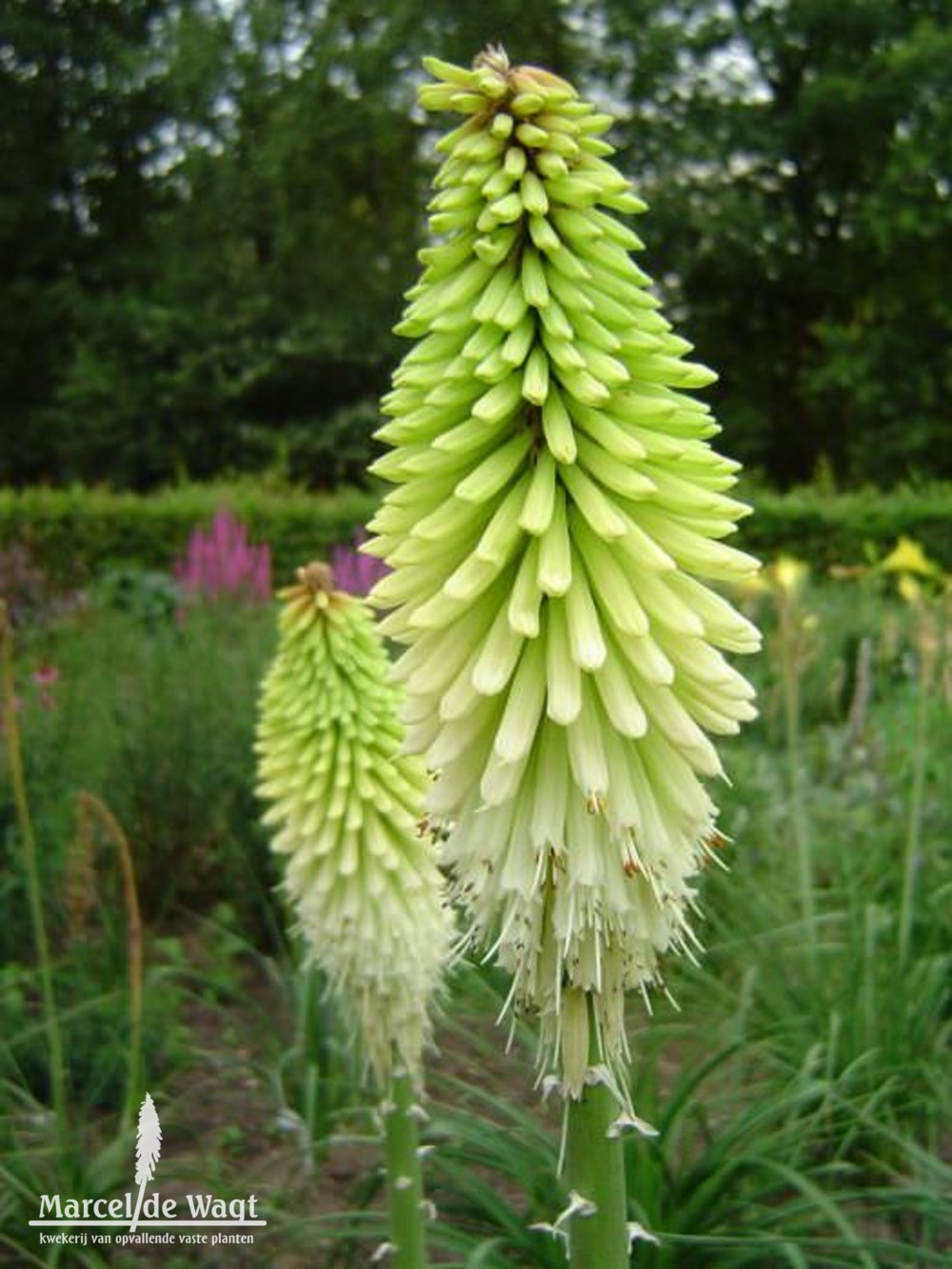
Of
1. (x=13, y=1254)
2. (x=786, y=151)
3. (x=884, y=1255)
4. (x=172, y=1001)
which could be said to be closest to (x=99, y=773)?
(x=172, y=1001)

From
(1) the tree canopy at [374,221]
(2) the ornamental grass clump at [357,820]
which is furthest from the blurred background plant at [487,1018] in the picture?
(1) the tree canopy at [374,221]

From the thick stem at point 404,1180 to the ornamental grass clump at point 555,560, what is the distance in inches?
31.4

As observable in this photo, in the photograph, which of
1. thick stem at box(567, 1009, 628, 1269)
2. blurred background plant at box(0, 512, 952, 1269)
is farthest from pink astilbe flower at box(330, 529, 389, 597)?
thick stem at box(567, 1009, 628, 1269)

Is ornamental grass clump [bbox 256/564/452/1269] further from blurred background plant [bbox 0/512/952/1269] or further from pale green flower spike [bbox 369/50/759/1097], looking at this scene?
pale green flower spike [bbox 369/50/759/1097]

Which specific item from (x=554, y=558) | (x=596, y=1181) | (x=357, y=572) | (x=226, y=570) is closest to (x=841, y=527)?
(x=226, y=570)

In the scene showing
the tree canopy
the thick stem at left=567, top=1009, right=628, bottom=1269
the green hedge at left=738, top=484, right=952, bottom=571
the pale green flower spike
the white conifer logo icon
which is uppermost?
the tree canopy

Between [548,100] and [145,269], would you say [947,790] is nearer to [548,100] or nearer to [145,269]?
[548,100]

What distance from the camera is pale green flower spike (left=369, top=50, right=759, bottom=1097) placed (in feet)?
5.51

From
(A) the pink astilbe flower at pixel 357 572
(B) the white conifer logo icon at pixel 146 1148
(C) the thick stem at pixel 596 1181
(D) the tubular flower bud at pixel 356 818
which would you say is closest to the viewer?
(C) the thick stem at pixel 596 1181

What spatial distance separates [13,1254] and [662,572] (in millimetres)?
2424

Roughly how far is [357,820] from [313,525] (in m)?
11.4

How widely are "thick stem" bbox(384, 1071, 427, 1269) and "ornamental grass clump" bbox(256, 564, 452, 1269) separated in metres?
0.09

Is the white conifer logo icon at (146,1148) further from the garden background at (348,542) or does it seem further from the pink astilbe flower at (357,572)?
the pink astilbe flower at (357,572)

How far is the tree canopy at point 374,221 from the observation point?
2414 centimetres
